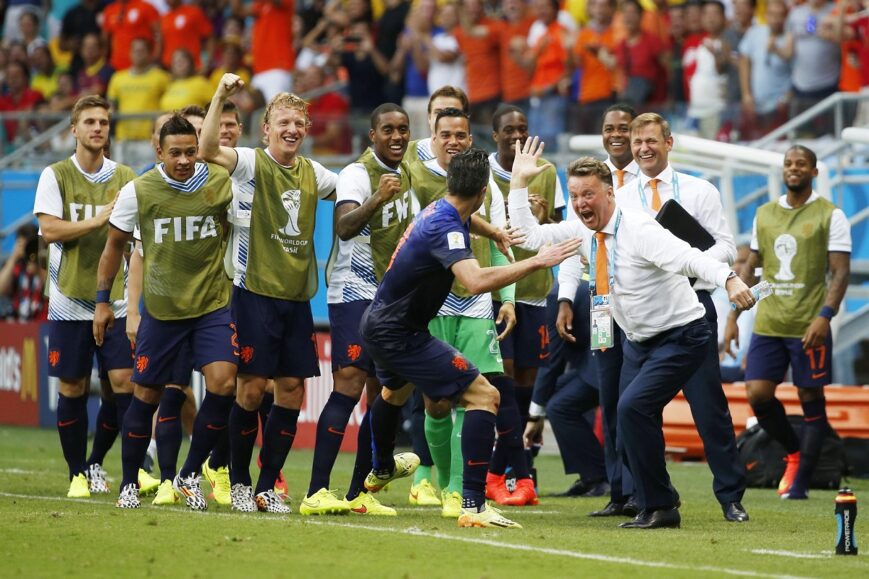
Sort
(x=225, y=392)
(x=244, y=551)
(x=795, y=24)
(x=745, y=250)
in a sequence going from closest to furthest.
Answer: (x=244, y=551) → (x=225, y=392) → (x=745, y=250) → (x=795, y=24)

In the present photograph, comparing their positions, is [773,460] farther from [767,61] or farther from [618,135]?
[767,61]

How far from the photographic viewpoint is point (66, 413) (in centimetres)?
1088

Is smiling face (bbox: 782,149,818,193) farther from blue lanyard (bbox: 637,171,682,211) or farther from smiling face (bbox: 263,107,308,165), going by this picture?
smiling face (bbox: 263,107,308,165)

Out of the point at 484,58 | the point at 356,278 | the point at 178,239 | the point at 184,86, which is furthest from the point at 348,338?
the point at 184,86

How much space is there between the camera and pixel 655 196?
32.2ft

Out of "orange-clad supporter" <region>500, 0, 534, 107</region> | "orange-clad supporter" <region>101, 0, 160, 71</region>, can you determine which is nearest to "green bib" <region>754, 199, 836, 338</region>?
"orange-clad supporter" <region>500, 0, 534, 107</region>

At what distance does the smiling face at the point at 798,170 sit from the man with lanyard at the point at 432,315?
395 centimetres

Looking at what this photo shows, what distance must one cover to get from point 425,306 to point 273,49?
500 inches

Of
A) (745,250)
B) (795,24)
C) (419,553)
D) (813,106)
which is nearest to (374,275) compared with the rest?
(419,553)

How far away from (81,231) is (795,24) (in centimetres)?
872

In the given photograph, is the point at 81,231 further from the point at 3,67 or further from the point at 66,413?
the point at 3,67

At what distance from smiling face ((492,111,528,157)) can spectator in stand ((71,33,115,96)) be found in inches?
490

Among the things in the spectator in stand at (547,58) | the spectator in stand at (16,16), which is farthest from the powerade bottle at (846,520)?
the spectator in stand at (16,16)

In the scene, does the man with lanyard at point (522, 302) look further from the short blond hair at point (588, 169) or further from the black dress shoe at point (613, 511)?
the short blond hair at point (588, 169)
